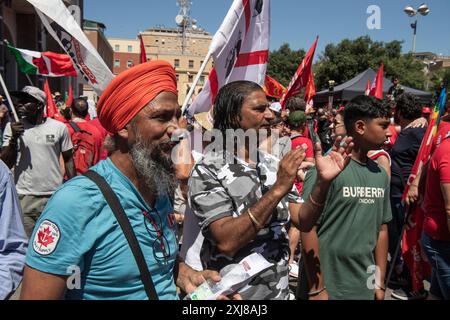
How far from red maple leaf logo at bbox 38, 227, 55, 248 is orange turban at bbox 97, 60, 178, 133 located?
532 mm

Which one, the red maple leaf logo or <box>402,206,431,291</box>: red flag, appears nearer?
the red maple leaf logo

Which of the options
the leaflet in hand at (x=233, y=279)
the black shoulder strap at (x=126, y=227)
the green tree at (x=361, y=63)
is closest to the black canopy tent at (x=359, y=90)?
the leaflet in hand at (x=233, y=279)

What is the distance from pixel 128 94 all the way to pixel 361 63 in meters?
35.8

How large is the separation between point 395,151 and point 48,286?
4776mm

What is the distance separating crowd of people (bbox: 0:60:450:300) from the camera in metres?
1.48

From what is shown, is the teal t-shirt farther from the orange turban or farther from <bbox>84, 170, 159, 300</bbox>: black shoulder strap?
the orange turban

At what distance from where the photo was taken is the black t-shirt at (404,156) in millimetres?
5000

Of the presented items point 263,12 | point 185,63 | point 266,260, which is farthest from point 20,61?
point 185,63

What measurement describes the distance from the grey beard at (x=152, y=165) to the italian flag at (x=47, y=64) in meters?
4.93

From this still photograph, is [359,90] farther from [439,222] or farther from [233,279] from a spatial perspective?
[233,279]

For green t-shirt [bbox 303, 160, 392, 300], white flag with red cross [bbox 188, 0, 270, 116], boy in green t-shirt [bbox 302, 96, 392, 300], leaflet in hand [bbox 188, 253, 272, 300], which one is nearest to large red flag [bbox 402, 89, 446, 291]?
boy in green t-shirt [bbox 302, 96, 392, 300]

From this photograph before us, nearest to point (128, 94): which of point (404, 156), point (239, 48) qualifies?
point (239, 48)

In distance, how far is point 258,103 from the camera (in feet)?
7.30

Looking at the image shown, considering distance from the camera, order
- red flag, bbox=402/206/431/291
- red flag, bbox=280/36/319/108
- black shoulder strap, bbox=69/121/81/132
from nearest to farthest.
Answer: red flag, bbox=402/206/431/291 < black shoulder strap, bbox=69/121/81/132 < red flag, bbox=280/36/319/108
